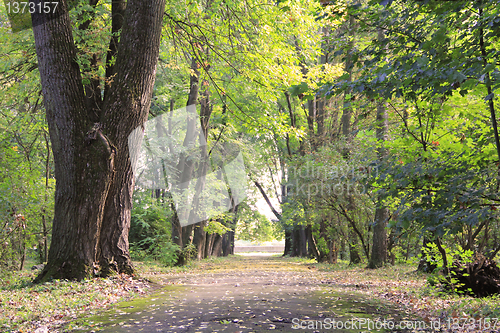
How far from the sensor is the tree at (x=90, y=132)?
649 cm

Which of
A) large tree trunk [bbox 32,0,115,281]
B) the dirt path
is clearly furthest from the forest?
the dirt path

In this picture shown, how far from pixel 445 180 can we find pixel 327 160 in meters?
8.78

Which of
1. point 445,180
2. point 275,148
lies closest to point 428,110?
point 445,180

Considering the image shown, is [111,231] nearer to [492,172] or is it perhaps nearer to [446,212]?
[446,212]

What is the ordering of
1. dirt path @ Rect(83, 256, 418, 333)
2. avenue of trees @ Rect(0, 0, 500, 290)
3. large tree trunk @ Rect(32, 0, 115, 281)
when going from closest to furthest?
1. avenue of trees @ Rect(0, 0, 500, 290)
2. dirt path @ Rect(83, 256, 418, 333)
3. large tree trunk @ Rect(32, 0, 115, 281)

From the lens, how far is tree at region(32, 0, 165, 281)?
256 inches

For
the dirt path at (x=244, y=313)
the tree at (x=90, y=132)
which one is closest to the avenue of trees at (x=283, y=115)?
the tree at (x=90, y=132)

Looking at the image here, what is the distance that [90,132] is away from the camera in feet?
21.9

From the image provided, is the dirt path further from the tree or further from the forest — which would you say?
the tree

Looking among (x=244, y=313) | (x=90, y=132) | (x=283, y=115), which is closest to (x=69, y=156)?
(x=90, y=132)

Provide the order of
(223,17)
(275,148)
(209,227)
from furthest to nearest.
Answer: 1. (275,148)
2. (209,227)
3. (223,17)

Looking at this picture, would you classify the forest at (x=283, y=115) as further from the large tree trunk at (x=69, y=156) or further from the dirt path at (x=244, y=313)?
the dirt path at (x=244, y=313)

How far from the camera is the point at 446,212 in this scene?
152 inches

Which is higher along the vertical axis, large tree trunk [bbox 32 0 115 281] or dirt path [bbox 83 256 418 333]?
Answer: large tree trunk [bbox 32 0 115 281]
